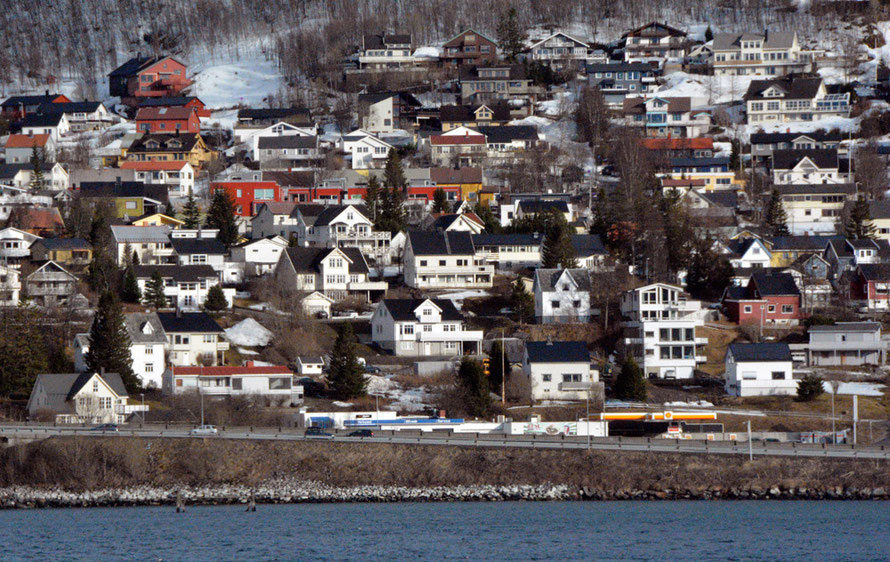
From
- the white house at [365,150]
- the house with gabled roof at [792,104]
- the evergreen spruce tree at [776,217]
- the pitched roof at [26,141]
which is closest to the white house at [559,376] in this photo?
the evergreen spruce tree at [776,217]

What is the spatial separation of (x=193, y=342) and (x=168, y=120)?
48016 mm

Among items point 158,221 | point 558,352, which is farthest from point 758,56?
point 558,352

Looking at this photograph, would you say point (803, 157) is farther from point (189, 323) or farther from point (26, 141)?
point (26, 141)

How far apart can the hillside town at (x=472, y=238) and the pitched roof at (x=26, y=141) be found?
22cm

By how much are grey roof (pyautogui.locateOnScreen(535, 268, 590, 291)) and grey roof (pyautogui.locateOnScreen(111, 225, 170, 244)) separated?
22.0 meters

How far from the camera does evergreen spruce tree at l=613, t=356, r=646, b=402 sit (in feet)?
209

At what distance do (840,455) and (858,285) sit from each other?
2630cm

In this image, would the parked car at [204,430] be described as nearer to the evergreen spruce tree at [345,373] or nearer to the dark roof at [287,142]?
the evergreen spruce tree at [345,373]

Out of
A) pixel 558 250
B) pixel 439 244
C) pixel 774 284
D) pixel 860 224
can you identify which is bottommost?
pixel 774 284

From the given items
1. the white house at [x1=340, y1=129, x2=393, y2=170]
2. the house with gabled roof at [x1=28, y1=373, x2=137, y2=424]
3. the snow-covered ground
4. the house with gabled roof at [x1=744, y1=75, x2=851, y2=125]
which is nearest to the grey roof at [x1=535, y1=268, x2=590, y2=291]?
the snow-covered ground

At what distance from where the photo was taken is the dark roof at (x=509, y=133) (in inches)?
4161

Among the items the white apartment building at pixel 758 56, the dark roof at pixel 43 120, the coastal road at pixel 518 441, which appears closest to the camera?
the coastal road at pixel 518 441

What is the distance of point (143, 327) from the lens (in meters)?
67.7

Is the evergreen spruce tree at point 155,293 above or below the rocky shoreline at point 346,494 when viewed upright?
above
